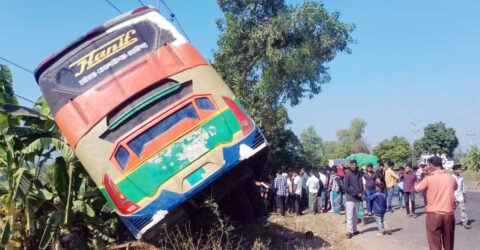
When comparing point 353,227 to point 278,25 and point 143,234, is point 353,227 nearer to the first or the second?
point 143,234

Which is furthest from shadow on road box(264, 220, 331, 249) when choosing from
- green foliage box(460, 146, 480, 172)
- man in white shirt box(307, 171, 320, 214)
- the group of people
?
green foliage box(460, 146, 480, 172)

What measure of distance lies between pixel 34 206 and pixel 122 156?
98.8 inches

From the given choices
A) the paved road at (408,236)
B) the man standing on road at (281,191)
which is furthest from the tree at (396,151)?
the paved road at (408,236)

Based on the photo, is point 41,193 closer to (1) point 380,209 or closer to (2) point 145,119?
(2) point 145,119

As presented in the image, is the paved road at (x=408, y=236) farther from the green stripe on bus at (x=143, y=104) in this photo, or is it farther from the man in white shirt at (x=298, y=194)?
the green stripe on bus at (x=143, y=104)

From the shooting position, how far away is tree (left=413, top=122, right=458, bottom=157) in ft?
134

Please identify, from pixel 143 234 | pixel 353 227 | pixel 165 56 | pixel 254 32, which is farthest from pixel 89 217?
pixel 254 32

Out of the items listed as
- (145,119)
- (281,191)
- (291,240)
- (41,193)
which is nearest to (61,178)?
(41,193)

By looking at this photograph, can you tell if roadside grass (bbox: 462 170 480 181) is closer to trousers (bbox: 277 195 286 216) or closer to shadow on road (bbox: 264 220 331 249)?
trousers (bbox: 277 195 286 216)

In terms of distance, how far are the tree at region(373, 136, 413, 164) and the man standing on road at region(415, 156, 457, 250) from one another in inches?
1635

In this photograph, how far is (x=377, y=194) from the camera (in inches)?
332

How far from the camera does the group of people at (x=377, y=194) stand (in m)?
5.48

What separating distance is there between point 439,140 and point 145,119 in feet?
136

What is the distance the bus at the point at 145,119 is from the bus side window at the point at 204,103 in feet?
0.05
